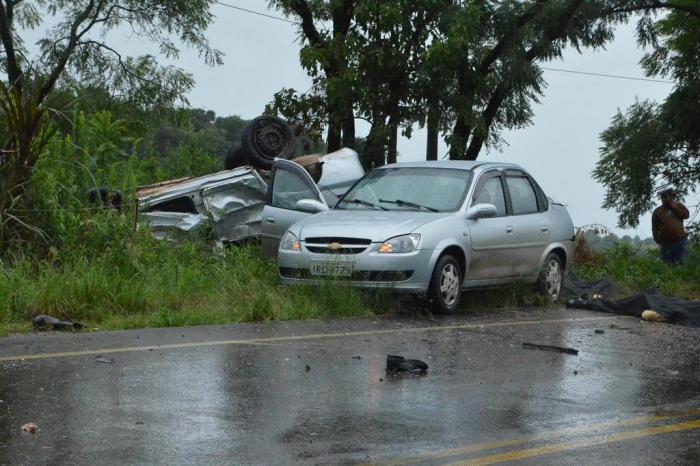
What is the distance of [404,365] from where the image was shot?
8.29m

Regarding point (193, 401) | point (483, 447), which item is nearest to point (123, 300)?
point (193, 401)

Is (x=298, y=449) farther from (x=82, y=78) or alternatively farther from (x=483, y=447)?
(x=82, y=78)

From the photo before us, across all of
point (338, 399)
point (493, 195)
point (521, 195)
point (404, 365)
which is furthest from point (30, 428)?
point (521, 195)

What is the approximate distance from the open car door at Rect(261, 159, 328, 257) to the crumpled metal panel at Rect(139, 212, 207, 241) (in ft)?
6.28

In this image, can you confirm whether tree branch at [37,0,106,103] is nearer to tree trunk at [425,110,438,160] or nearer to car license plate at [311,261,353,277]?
tree trunk at [425,110,438,160]

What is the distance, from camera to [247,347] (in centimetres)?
909

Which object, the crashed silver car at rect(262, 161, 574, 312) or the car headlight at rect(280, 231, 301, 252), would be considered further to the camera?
the car headlight at rect(280, 231, 301, 252)

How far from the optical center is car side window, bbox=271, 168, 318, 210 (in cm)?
1385

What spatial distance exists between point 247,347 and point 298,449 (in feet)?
11.4

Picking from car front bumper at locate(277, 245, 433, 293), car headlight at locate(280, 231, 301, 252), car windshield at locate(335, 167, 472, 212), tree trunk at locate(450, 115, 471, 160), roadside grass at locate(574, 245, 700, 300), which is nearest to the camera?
car front bumper at locate(277, 245, 433, 293)

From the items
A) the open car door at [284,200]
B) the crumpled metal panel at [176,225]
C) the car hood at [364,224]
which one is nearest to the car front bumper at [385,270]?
the car hood at [364,224]

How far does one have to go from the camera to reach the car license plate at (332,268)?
1192cm

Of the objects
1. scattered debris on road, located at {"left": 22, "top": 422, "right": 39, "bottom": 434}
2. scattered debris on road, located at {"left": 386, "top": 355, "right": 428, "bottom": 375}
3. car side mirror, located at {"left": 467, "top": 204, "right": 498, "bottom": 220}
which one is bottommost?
scattered debris on road, located at {"left": 22, "top": 422, "right": 39, "bottom": 434}

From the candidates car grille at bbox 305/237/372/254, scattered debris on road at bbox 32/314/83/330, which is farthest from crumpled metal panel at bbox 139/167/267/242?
scattered debris on road at bbox 32/314/83/330
